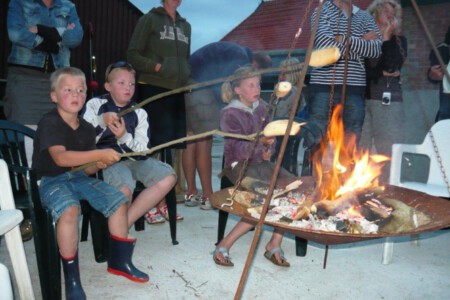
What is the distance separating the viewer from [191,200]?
15.0ft

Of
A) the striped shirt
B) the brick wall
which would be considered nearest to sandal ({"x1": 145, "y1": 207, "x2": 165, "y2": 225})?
the striped shirt

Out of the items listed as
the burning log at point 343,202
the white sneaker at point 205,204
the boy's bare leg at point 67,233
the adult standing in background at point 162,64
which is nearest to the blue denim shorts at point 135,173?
the boy's bare leg at point 67,233

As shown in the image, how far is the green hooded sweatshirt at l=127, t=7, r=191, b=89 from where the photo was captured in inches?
154

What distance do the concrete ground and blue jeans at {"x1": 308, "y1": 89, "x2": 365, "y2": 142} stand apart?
3.45 ft

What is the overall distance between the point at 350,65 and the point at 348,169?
1.20 metres

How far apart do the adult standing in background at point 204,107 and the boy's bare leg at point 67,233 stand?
213cm

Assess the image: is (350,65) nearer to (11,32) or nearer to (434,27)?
(11,32)

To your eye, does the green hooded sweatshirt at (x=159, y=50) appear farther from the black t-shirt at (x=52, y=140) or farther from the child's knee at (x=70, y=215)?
the child's knee at (x=70, y=215)

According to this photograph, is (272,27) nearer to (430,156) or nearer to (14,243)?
(430,156)

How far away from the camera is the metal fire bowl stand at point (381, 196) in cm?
181

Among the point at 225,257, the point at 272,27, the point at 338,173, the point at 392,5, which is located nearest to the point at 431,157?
the point at 338,173

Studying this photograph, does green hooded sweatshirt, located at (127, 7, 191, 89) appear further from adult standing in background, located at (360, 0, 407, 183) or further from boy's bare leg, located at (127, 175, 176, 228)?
adult standing in background, located at (360, 0, 407, 183)

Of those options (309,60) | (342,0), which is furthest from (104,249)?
(342,0)

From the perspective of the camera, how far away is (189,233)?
3656mm
